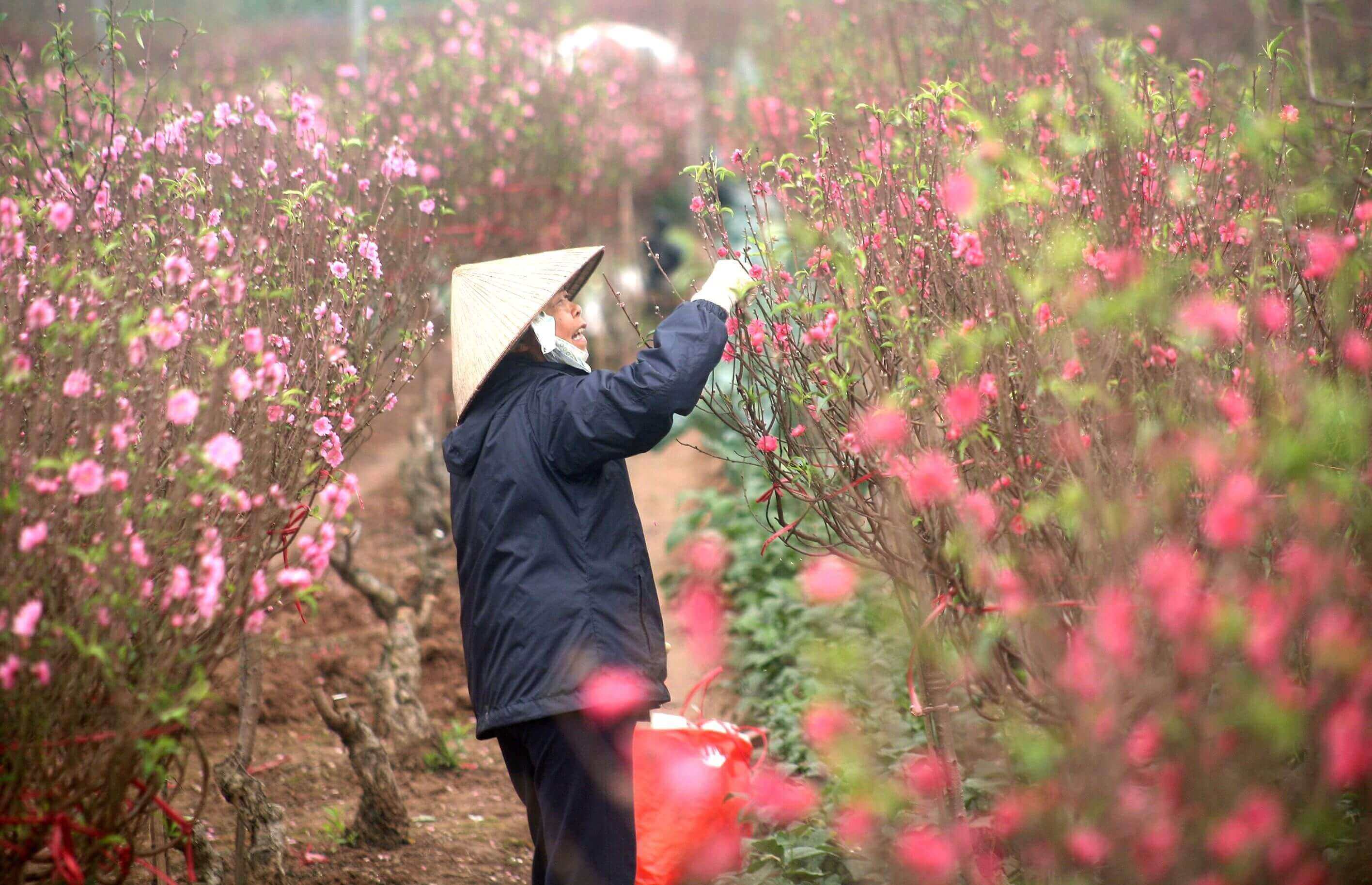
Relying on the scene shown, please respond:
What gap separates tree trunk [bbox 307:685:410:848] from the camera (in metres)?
3.92

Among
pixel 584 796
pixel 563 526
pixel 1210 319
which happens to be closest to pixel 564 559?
pixel 563 526

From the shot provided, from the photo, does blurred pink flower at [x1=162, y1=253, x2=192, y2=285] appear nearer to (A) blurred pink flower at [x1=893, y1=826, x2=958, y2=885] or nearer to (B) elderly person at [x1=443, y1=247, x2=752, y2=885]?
(B) elderly person at [x1=443, y1=247, x2=752, y2=885]

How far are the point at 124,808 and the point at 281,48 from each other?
21.8 metres

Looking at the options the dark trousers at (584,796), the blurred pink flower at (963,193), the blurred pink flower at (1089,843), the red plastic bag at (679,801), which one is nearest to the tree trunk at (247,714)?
the dark trousers at (584,796)

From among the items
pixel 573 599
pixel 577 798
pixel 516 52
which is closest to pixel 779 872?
pixel 577 798

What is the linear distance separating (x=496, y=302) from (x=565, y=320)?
0.21m

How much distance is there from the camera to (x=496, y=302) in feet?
10.1

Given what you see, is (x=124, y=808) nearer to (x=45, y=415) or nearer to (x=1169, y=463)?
(x=45, y=415)

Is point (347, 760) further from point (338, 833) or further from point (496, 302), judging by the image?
point (496, 302)

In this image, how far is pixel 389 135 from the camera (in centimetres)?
780

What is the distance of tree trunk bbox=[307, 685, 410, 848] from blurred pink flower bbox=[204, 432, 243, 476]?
6.79 feet

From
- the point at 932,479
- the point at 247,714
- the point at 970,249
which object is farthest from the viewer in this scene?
the point at 247,714

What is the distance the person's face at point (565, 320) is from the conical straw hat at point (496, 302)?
0.06 m

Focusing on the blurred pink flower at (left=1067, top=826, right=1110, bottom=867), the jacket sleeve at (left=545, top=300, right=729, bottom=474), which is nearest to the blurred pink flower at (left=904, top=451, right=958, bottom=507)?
the jacket sleeve at (left=545, top=300, right=729, bottom=474)
